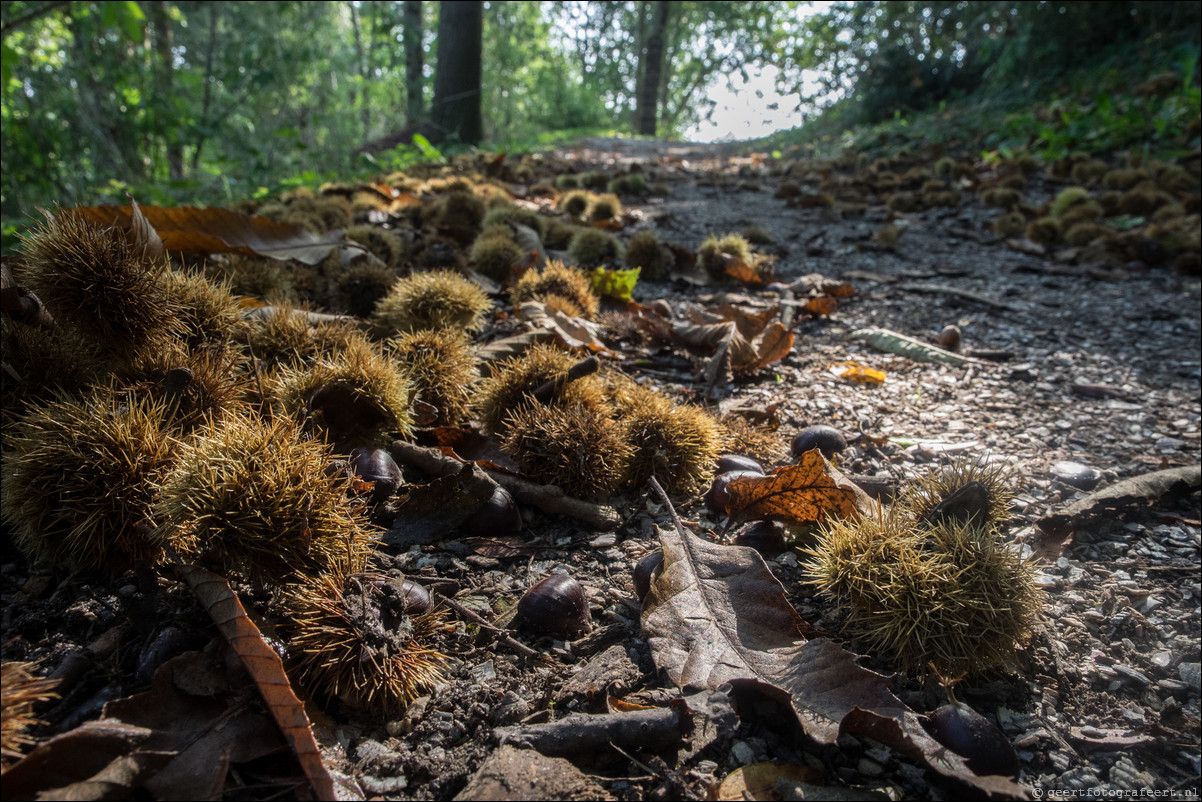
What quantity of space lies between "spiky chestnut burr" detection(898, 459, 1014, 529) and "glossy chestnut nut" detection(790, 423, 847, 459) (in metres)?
0.55

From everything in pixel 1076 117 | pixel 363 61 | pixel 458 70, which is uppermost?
pixel 363 61

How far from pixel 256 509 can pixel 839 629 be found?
1.19m

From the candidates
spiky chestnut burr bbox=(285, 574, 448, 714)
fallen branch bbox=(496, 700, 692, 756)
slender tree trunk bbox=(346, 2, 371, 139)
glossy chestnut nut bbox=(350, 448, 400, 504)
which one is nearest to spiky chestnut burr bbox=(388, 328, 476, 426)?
glossy chestnut nut bbox=(350, 448, 400, 504)

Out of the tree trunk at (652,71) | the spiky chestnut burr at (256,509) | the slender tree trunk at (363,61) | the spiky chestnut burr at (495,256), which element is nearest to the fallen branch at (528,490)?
the spiky chestnut burr at (256,509)

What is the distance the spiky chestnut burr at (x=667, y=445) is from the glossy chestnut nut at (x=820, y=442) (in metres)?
0.38

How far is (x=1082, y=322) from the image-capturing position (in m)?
3.92

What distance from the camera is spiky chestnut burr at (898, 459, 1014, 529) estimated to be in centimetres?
145

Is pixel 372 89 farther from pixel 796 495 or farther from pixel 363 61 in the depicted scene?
pixel 796 495

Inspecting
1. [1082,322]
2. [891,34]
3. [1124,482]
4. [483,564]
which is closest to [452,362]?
[483,564]

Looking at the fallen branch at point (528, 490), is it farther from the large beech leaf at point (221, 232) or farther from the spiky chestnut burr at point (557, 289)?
the spiky chestnut burr at point (557, 289)

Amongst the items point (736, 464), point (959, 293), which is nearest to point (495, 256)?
point (736, 464)

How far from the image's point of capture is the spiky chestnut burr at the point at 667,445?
190cm

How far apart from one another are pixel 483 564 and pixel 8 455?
98 centimetres

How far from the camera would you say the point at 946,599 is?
127 cm
